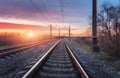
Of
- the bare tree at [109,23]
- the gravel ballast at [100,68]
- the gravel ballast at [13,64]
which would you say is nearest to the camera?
the gravel ballast at [13,64]

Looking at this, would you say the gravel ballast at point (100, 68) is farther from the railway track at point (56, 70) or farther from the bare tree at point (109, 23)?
the bare tree at point (109, 23)

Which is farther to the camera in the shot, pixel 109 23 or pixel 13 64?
pixel 109 23

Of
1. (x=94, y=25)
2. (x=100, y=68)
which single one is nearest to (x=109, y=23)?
(x=94, y=25)

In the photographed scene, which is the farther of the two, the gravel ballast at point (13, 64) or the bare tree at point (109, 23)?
the bare tree at point (109, 23)

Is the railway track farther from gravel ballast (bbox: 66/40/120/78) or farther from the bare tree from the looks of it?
the bare tree

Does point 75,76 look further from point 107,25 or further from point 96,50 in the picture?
point 107,25

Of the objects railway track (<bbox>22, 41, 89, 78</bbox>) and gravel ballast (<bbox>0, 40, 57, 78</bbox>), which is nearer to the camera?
railway track (<bbox>22, 41, 89, 78</bbox>)

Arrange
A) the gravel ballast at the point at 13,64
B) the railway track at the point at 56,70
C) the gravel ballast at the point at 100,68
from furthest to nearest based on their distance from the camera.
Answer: the gravel ballast at the point at 100,68 < the gravel ballast at the point at 13,64 < the railway track at the point at 56,70

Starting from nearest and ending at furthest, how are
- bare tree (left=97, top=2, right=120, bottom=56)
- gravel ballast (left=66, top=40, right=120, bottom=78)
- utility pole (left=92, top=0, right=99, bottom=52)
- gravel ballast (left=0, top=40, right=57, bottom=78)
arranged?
gravel ballast (left=0, top=40, right=57, bottom=78), gravel ballast (left=66, top=40, right=120, bottom=78), utility pole (left=92, top=0, right=99, bottom=52), bare tree (left=97, top=2, right=120, bottom=56)

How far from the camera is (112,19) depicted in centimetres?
3831

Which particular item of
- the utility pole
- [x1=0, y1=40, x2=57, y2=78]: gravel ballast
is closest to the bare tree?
the utility pole


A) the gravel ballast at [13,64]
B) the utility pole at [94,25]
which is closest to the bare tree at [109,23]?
the utility pole at [94,25]

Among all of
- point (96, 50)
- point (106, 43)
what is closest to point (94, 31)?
point (96, 50)

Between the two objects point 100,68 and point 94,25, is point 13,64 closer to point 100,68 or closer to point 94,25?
point 100,68
